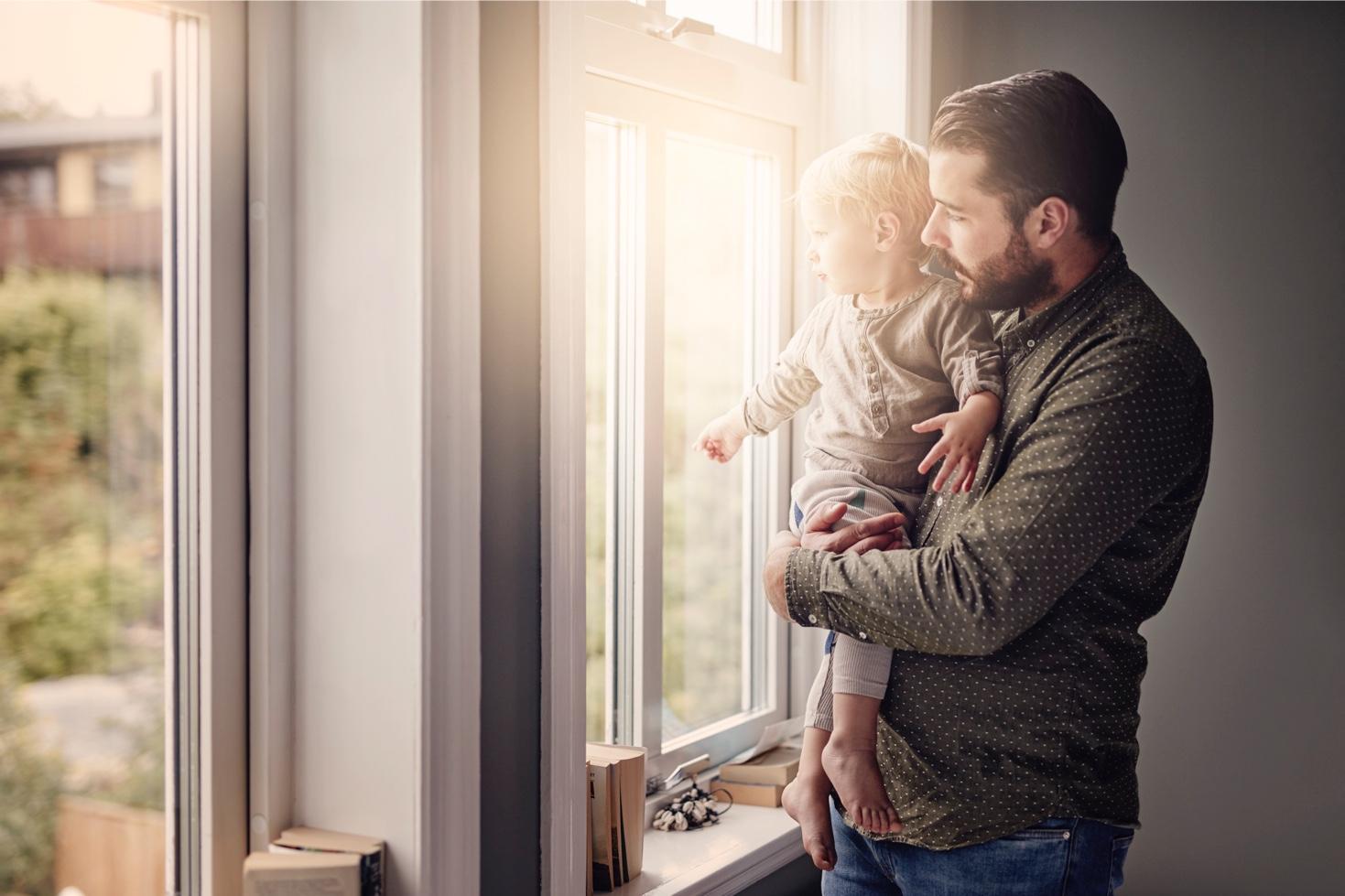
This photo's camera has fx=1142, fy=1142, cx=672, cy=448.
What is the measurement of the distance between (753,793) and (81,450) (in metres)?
1.29

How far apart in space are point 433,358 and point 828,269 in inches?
20.3

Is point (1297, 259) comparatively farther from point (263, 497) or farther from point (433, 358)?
point (263, 497)

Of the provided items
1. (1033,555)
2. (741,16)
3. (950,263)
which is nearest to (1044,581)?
(1033,555)

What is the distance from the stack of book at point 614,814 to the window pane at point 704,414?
0.36m

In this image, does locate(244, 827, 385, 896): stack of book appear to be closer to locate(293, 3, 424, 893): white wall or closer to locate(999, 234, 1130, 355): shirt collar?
locate(293, 3, 424, 893): white wall

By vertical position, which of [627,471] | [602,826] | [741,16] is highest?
[741,16]

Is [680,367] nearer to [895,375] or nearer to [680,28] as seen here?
[680,28]

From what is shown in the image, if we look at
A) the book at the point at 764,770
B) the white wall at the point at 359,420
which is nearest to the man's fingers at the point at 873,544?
the white wall at the point at 359,420

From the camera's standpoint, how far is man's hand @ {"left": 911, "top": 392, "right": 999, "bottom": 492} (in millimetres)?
1296

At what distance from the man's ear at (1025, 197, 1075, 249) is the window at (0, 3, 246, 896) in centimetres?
94

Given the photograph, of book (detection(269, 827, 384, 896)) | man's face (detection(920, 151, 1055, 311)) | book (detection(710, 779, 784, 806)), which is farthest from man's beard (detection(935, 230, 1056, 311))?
book (detection(710, 779, 784, 806))

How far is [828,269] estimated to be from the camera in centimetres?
147

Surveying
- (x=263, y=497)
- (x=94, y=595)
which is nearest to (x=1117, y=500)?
(x=263, y=497)

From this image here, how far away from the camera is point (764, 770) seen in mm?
2072
